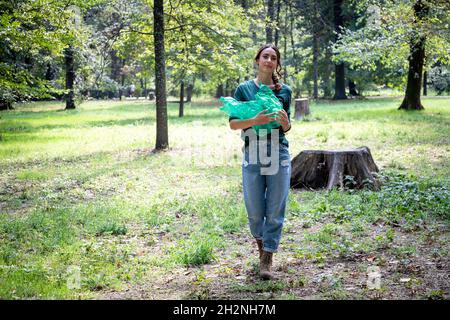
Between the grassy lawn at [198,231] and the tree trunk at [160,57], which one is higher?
the tree trunk at [160,57]

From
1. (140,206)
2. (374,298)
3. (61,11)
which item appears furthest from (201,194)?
(61,11)

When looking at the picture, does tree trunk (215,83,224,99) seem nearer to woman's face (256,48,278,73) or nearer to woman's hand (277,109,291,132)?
woman's face (256,48,278,73)

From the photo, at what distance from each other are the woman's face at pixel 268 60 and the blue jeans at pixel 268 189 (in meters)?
0.72

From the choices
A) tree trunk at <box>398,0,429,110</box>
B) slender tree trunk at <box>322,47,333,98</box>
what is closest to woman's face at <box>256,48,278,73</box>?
tree trunk at <box>398,0,429,110</box>

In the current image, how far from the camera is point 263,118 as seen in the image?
15.0 ft

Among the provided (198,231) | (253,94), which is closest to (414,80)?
(198,231)

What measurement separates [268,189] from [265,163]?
0.27 meters

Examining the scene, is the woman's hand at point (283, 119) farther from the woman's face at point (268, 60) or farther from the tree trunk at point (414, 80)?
the tree trunk at point (414, 80)

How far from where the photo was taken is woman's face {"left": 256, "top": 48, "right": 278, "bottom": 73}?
15.7 feet

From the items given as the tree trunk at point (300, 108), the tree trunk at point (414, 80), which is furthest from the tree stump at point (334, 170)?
the tree trunk at point (414, 80)

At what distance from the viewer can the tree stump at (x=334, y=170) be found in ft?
29.5

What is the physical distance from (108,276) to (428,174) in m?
7.14

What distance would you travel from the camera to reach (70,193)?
31.2ft

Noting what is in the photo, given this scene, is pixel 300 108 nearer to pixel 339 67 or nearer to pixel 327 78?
pixel 339 67
